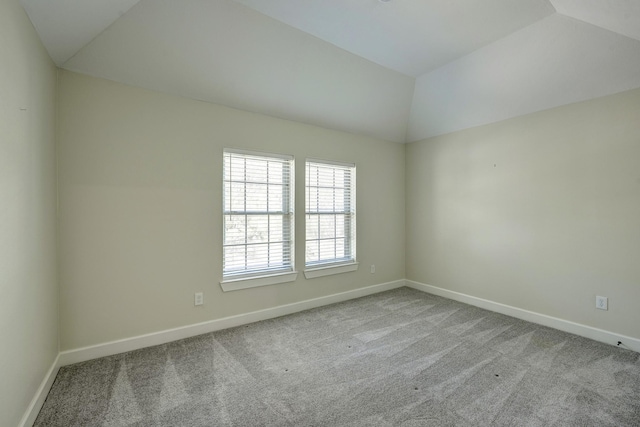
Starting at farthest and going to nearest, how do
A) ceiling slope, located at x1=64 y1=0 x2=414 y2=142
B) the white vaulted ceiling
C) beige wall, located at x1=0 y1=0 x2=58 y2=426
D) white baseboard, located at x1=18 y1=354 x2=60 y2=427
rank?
ceiling slope, located at x1=64 y1=0 x2=414 y2=142 < the white vaulted ceiling < white baseboard, located at x1=18 y1=354 x2=60 y2=427 < beige wall, located at x1=0 y1=0 x2=58 y2=426

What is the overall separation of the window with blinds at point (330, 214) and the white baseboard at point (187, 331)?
1.64 ft

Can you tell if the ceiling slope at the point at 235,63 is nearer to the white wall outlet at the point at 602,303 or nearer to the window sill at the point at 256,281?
Answer: the window sill at the point at 256,281

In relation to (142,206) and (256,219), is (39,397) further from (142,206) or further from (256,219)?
(256,219)

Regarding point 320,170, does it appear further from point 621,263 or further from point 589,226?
point 621,263

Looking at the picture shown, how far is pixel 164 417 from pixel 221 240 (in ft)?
5.32

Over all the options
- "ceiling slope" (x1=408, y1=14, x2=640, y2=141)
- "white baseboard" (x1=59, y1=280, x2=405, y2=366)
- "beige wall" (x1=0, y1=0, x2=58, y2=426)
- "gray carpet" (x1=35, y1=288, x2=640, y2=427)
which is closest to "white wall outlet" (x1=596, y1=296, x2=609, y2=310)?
"gray carpet" (x1=35, y1=288, x2=640, y2=427)

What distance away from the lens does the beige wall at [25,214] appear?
1.46m

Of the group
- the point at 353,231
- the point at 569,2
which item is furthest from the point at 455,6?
the point at 353,231

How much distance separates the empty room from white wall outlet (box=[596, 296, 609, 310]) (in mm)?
29

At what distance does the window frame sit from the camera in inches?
146

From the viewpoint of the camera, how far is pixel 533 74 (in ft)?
9.49

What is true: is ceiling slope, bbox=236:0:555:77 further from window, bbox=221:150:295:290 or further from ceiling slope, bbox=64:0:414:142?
window, bbox=221:150:295:290

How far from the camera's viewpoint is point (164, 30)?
7.54 ft

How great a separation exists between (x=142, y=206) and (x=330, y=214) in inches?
88.1
